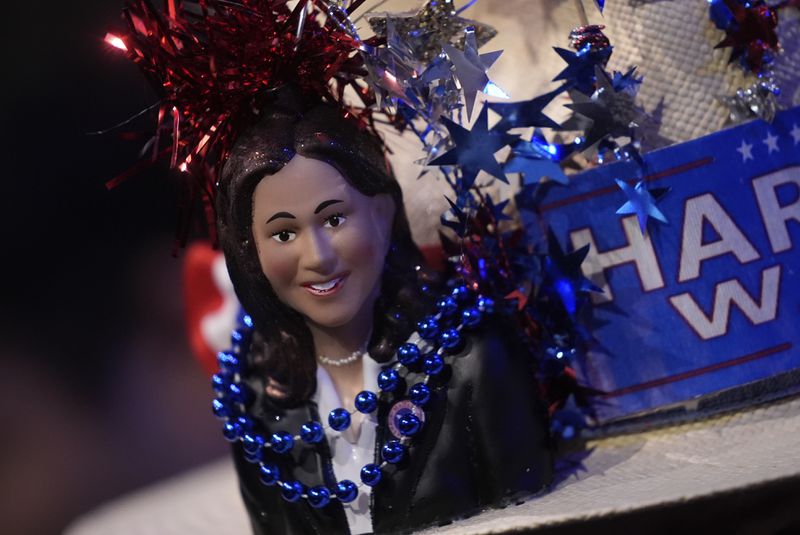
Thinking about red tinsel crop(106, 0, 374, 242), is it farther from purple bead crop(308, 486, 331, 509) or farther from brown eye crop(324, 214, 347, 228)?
purple bead crop(308, 486, 331, 509)

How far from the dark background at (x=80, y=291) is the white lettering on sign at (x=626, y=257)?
90cm

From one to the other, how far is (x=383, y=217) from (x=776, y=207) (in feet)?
1.46

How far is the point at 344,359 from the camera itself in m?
0.95

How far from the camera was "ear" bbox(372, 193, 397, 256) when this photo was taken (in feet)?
2.94

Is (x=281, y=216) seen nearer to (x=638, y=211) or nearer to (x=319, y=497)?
(x=319, y=497)

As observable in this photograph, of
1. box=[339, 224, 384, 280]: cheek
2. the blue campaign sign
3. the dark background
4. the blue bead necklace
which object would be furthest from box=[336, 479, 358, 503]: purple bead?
the dark background

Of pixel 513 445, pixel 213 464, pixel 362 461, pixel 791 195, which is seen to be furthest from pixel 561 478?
pixel 213 464

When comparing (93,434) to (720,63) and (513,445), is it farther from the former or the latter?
(720,63)

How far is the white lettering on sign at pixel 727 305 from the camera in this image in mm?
952

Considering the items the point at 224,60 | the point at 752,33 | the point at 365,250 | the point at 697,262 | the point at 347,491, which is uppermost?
the point at 224,60

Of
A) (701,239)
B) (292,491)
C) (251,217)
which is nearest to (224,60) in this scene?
(251,217)

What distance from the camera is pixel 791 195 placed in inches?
37.4

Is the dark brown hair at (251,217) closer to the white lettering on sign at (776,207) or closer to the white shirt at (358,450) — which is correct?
the white shirt at (358,450)

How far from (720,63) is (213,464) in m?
1.17
